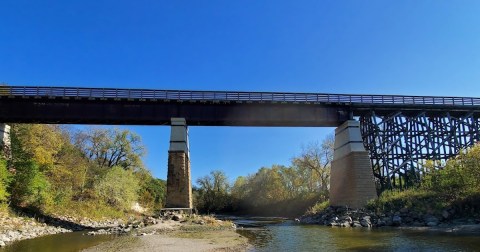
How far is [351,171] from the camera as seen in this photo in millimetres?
43250

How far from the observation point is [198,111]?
43.5 metres

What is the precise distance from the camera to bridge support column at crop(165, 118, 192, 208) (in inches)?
1524

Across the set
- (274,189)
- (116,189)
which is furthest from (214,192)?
(116,189)

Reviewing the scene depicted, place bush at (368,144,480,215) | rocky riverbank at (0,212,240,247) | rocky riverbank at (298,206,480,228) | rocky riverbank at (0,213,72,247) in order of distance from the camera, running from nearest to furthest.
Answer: rocky riverbank at (0,213,72,247)
rocky riverbank at (0,212,240,247)
rocky riverbank at (298,206,480,228)
bush at (368,144,480,215)

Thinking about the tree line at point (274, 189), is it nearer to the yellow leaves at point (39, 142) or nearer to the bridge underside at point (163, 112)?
the bridge underside at point (163, 112)

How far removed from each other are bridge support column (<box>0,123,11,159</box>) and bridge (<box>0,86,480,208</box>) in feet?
0.42

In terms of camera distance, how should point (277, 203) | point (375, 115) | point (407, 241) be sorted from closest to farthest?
point (407, 241) < point (375, 115) < point (277, 203)

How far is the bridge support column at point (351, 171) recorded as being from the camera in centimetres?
4209

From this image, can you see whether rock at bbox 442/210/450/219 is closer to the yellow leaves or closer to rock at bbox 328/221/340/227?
rock at bbox 328/221/340/227

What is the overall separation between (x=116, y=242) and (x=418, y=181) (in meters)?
37.2

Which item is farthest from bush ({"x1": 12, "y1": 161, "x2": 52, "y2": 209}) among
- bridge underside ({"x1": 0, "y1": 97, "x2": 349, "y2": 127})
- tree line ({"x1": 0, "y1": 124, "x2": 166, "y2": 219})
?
bridge underside ({"x1": 0, "y1": 97, "x2": 349, "y2": 127})

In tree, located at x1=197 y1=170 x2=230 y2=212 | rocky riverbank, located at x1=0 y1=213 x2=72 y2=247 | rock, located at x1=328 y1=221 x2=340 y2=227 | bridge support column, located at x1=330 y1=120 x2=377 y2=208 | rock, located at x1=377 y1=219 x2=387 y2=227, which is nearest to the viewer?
rocky riverbank, located at x1=0 y1=213 x2=72 y2=247

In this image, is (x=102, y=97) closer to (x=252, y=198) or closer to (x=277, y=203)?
(x=277, y=203)

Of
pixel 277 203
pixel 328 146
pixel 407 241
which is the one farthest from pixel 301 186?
pixel 407 241
